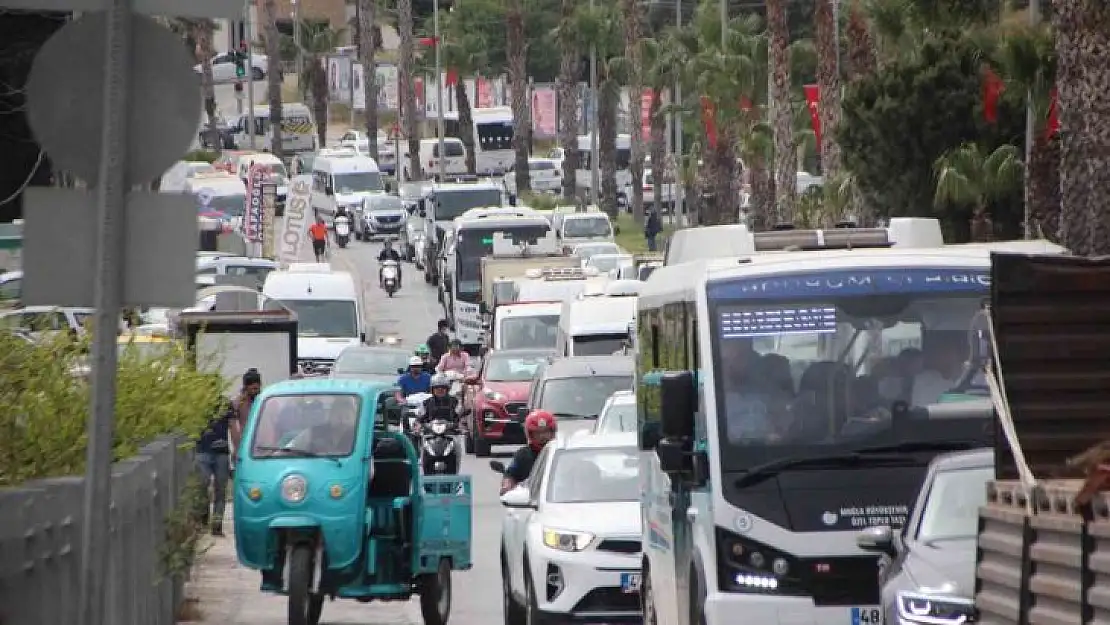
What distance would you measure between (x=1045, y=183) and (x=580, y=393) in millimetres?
8330

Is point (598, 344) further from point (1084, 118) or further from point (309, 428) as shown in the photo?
point (309, 428)

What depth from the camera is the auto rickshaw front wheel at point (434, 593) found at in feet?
56.5

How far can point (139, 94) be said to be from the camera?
24.1 ft

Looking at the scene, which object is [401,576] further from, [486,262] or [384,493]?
[486,262]

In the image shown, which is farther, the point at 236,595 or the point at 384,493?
the point at 236,595

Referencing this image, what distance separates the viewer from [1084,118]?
2731cm

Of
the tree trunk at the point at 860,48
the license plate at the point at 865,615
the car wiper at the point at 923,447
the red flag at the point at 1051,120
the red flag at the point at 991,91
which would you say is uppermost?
the tree trunk at the point at 860,48

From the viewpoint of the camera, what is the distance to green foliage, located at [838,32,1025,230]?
42156 mm

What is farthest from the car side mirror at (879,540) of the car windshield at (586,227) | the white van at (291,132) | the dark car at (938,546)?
the white van at (291,132)

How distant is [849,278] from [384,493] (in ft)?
19.3

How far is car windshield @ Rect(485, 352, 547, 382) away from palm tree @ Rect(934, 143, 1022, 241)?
23.3ft

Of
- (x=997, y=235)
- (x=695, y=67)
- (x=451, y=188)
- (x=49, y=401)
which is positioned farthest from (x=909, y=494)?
(x=451, y=188)

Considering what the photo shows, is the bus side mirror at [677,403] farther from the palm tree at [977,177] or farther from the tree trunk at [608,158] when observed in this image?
the tree trunk at [608,158]

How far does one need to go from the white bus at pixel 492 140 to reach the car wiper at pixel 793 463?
95134mm
